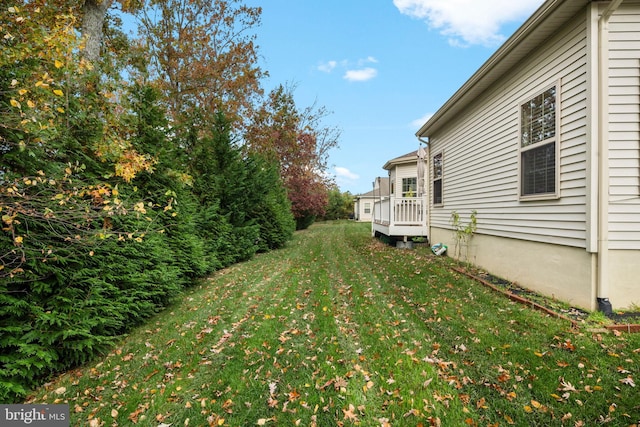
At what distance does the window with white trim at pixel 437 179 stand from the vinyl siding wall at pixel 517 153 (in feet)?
2.34

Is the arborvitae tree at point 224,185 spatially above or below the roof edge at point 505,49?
below

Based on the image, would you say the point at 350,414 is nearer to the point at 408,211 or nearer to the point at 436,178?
the point at 408,211

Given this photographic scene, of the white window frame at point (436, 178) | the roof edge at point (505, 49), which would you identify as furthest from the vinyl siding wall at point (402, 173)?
the roof edge at point (505, 49)

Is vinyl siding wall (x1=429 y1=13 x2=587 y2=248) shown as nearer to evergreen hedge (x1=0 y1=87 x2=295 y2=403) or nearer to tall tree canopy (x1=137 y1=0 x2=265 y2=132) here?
evergreen hedge (x1=0 y1=87 x2=295 y2=403)

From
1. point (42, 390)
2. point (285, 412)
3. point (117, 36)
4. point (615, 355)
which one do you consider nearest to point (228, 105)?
point (117, 36)

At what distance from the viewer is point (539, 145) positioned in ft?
16.0

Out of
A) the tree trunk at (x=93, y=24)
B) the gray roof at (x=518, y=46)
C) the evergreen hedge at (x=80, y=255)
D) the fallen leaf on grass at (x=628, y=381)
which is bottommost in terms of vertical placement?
the fallen leaf on grass at (x=628, y=381)

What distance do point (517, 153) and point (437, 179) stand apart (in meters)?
4.64

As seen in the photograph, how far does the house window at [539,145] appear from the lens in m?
4.62

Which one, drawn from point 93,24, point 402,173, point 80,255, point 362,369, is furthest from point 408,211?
point 93,24

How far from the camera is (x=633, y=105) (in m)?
3.86

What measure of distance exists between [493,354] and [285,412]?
2192 millimetres

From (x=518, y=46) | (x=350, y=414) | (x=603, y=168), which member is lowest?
(x=350, y=414)

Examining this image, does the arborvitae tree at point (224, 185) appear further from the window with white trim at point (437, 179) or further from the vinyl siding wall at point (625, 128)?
the vinyl siding wall at point (625, 128)
